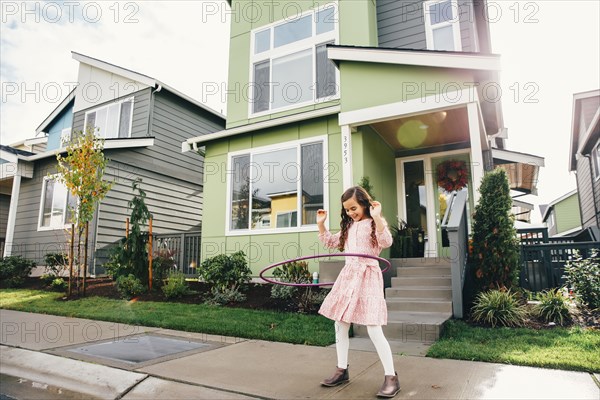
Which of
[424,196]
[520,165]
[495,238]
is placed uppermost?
[520,165]

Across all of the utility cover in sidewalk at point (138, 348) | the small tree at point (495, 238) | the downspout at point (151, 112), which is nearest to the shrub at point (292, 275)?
the utility cover in sidewalk at point (138, 348)

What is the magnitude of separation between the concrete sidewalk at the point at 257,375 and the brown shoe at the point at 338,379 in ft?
0.14

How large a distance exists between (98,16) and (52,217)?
615cm

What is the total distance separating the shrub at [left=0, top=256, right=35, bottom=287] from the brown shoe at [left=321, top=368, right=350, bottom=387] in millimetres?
10207

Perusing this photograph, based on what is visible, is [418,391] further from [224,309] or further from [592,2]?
[592,2]

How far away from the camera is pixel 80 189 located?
8.19 meters

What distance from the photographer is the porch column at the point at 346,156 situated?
741 cm

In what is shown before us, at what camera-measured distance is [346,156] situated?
24.6 feet

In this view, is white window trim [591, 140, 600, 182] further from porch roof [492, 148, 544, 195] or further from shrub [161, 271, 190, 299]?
shrub [161, 271, 190, 299]

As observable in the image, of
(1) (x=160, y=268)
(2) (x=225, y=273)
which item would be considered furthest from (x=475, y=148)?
(1) (x=160, y=268)

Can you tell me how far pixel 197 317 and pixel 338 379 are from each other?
3.44 meters

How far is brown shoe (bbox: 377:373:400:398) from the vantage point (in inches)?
108

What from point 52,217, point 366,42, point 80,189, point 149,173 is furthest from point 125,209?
point 366,42

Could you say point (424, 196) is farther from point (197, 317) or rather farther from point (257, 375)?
point (257, 375)
